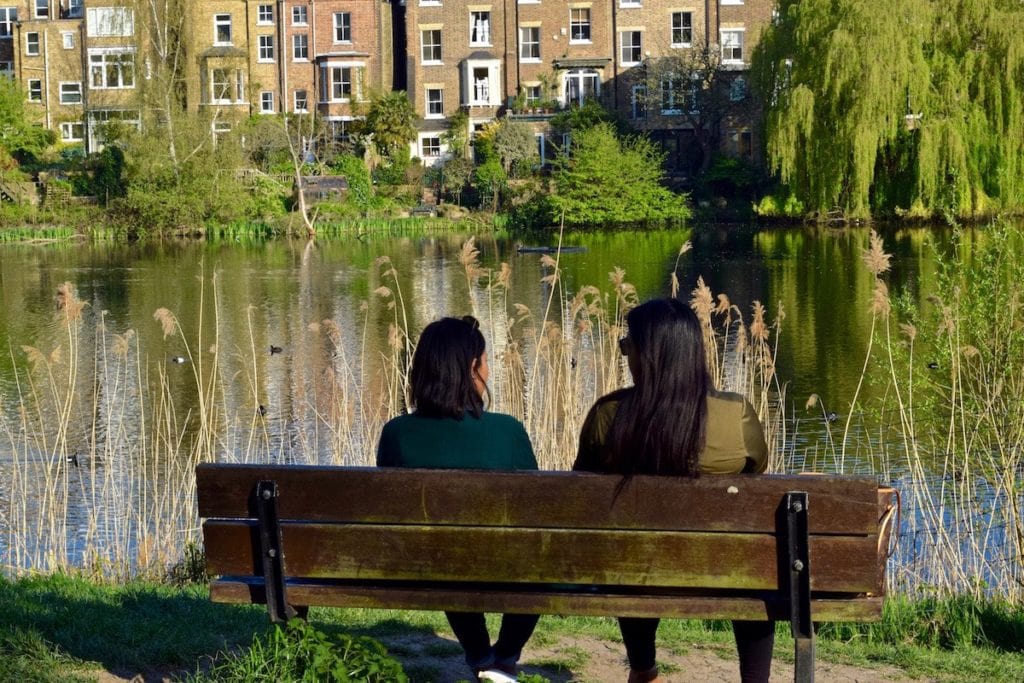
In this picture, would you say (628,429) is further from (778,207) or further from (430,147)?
(430,147)

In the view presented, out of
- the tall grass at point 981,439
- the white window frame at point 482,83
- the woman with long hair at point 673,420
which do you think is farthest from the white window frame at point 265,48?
the woman with long hair at point 673,420

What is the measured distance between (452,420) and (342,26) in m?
57.1

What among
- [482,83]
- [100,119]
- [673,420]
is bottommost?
[673,420]

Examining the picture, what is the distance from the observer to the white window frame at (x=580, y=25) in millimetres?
58562

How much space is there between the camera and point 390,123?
5581 cm

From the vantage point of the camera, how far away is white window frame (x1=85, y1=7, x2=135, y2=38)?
5597 centimetres

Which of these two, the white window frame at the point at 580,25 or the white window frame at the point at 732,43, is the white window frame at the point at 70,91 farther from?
the white window frame at the point at 732,43

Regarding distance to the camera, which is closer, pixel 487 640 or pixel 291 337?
pixel 487 640

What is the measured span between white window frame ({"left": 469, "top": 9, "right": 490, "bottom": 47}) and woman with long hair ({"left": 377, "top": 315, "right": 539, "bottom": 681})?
183ft

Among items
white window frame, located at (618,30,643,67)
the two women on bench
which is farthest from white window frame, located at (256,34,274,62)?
the two women on bench

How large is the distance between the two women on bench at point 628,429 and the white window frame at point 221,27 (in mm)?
58556

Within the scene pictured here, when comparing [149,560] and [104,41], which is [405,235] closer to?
[104,41]

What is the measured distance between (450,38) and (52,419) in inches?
1764

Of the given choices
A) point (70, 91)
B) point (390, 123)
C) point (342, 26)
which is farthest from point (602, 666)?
point (70, 91)
